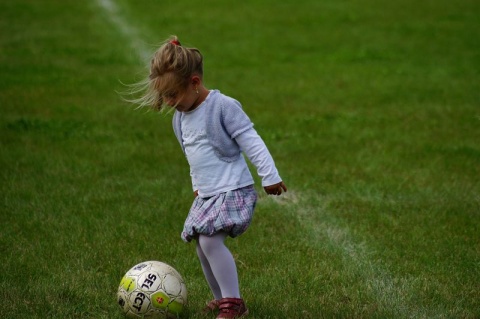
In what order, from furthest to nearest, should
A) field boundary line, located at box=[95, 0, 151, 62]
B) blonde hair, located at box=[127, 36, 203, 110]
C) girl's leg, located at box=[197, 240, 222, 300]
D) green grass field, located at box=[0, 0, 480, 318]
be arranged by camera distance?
field boundary line, located at box=[95, 0, 151, 62], green grass field, located at box=[0, 0, 480, 318], girl's leg, located at box=[197, 240, 222, 300], blonde hair, located at box=[127, 36, 203, 110]

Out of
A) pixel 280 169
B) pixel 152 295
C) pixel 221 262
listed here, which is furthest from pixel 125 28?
pixel 221 262

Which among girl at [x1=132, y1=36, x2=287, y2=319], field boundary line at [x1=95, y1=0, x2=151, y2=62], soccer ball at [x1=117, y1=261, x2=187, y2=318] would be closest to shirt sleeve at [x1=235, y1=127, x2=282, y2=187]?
girl at [x1=132, y1=36, x2=287, y2=319]

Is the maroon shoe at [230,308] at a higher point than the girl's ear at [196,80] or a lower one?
lower

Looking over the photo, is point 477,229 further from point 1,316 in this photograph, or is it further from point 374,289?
point 1,316

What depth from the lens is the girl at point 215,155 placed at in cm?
472

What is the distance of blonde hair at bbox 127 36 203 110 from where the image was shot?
4695 mm

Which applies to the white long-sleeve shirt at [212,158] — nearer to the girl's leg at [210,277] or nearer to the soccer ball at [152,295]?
the girl's leg at [210,277]

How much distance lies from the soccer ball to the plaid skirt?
32cm

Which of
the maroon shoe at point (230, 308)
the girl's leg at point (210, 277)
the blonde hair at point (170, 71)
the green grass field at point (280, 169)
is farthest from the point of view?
the green grass field at point (280, 169)

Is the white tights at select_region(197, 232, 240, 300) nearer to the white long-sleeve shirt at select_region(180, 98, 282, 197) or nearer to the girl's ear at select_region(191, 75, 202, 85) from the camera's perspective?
the white long-sleeve shirt at select_region(180, 98, 282, 197)

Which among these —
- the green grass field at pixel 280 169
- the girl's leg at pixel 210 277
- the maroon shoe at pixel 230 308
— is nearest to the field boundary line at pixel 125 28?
the green grass field at pixel 280 169

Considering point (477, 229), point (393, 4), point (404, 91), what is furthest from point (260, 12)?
point (477, 229)

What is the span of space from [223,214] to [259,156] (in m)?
0.39

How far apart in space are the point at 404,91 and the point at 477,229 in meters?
6.49
